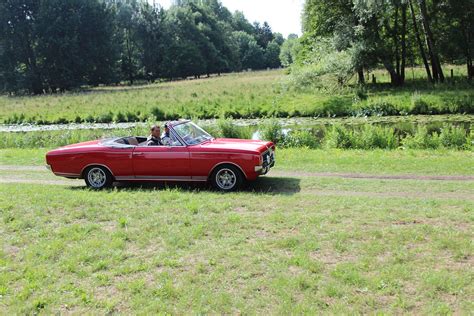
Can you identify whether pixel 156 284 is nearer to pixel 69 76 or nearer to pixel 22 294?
pixel 22 294

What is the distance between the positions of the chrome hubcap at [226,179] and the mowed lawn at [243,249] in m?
0.34

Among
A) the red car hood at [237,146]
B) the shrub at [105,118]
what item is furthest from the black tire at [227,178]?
the shrub at [105,118]

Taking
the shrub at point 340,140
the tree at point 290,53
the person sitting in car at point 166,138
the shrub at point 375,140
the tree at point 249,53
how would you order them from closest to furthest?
the person sitting in car at point 166,138 → the shrub at point 375,140 → the shrub at point 340,140 → the tree at point 290,53 → the tree at point 249,53

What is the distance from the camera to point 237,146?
10.6 meters

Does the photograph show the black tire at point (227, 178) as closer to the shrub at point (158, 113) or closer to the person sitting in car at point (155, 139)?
the person sitting in car at point (155, 139)

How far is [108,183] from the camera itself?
11.4 m

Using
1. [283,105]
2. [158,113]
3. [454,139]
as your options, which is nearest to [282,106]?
[283,105]

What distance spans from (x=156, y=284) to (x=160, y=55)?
88.5 meters

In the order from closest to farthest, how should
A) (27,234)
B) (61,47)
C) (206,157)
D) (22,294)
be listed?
(22,294) → (27,234) → (206,157) → (61,47)

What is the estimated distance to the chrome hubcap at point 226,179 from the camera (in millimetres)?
10477

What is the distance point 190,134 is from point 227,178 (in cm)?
150

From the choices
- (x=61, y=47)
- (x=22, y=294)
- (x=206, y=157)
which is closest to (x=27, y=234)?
(x=22, y=294)

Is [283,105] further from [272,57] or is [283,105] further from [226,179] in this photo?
[272,57]

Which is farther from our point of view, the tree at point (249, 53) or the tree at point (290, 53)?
the tree at point (249, 53)
